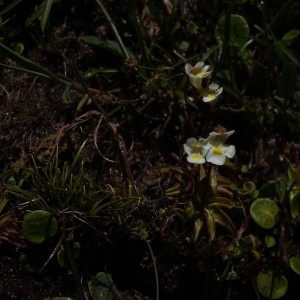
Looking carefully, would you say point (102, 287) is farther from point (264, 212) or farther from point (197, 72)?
point (197, 72)

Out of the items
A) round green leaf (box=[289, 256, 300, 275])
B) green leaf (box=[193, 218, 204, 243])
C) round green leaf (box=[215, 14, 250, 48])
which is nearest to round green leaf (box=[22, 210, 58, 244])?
green leaf (box=[193, 218, 204, 243])

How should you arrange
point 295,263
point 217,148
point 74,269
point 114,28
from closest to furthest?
1. point 74,269
2. point 217,148
3. point 295,263
4. point 114,28

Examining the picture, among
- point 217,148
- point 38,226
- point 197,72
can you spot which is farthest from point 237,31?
point 38,226

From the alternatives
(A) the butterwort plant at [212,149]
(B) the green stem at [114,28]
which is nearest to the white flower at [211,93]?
(A) the butterwort plant at [212,149]

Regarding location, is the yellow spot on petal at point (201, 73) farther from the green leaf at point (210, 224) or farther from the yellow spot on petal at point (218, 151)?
the green leaf at point (210, 224)

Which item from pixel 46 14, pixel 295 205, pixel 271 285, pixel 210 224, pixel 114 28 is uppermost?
pixel 46 14

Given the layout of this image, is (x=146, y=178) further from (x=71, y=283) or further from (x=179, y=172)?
(x=71, y=283)

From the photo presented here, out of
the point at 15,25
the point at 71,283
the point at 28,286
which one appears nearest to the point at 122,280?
the point at 71,283
